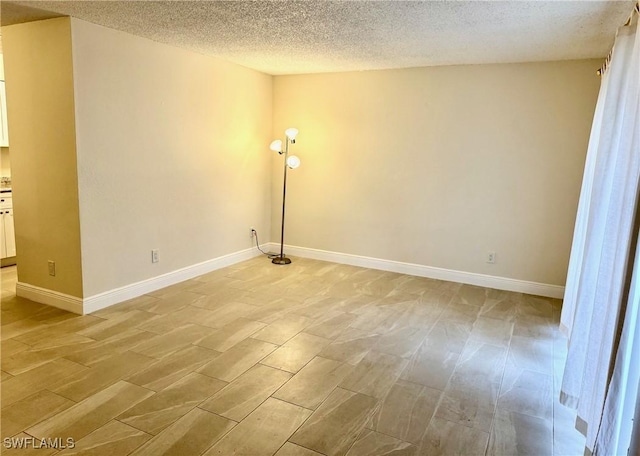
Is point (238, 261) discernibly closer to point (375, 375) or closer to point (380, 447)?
point (375, 375)

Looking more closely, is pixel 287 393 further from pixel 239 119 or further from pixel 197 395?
pixel 239 119

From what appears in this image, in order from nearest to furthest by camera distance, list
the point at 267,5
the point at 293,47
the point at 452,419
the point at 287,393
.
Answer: the point at 452,419, the point at 287,393, the point at 267,5, the point at 293,47

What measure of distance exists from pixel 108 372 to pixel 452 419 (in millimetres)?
2110

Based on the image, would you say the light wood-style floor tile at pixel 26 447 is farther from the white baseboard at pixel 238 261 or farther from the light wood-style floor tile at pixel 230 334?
the white baseboard at pixel 238 261

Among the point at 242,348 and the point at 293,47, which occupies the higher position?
the point at 293,47

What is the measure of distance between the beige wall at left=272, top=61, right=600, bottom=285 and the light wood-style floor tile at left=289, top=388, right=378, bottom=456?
9.38 feet

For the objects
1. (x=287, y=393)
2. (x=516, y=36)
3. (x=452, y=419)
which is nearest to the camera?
(x=452, y=419)

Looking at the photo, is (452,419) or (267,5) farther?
(267,5)

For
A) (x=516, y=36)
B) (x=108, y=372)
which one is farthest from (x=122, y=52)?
(x=516, y=36)

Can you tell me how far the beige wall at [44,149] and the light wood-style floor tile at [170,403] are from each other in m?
1.61

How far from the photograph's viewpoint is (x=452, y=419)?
2361 millimetres

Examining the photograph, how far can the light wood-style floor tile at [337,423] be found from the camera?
83.7 inches

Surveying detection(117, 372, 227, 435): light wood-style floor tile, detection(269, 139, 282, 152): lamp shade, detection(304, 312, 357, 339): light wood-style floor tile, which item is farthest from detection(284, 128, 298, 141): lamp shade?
detection(117, 372, 227, 435): light wood-style floor tile

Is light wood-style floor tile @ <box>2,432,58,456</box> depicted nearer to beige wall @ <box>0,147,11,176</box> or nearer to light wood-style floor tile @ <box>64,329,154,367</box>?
light wood-style floor tile @ <box>64,329,154,367</box>
